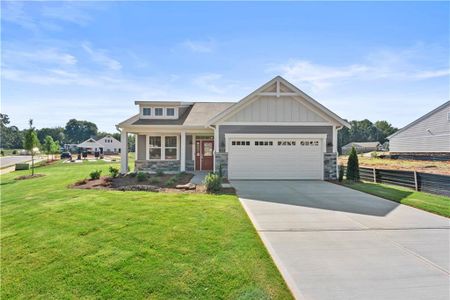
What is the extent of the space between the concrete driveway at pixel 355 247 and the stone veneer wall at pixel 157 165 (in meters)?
9.36

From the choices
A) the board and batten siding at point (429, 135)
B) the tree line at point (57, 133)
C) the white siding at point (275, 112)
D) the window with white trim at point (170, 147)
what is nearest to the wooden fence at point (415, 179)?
the white siding at point (275, 112)

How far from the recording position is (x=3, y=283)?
397 cm

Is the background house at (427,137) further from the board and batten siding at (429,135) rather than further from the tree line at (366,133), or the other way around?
the tree line at (366,133)

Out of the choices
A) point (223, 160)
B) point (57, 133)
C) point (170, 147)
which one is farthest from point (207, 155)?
point (57, 133)

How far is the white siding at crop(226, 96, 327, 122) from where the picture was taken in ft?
47.6

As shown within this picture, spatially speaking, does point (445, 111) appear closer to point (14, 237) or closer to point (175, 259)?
point (175, 259)

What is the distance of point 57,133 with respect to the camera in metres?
100

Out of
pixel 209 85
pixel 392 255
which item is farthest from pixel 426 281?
pixel 209 85

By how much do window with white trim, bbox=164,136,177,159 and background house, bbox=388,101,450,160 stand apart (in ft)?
87.3

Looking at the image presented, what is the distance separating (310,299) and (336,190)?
8.78 m

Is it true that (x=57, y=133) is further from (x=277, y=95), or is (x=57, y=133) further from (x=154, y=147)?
(x=277, y=95)

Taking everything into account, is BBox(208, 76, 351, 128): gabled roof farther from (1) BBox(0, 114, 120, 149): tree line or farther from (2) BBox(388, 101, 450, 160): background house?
(1) BBox(0, 114, 120, 149): tree line

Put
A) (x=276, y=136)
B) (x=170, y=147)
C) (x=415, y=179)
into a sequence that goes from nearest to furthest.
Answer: (x=415, y=179)
(x=276, y=136)
(x=170, y=147)

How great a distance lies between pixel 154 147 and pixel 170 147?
3.41 feet
